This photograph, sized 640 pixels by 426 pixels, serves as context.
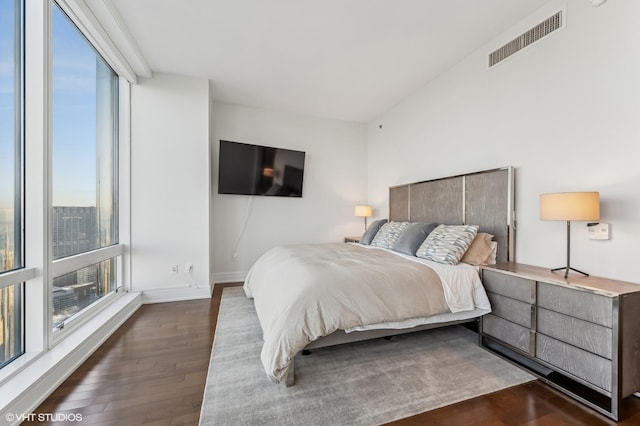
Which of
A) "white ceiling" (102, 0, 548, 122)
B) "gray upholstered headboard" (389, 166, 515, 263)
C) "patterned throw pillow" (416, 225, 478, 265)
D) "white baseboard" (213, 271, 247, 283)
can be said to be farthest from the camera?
"white baseboard" (213, 271, 247, 283)

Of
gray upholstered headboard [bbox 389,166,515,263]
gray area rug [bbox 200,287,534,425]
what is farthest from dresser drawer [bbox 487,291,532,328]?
gray upholstered headboard [bbox 389,166,515,263]

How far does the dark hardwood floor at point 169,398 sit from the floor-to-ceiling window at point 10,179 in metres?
0.51

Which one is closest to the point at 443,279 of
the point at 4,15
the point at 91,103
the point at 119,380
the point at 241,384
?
the point at 241,384

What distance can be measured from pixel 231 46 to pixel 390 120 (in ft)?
8.89

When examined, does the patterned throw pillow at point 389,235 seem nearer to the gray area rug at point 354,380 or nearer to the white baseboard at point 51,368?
the gray area rug at point 354,380

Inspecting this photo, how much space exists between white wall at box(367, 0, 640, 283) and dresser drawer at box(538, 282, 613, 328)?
487 millimetres

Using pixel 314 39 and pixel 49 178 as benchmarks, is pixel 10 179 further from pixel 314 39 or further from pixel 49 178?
pixel 314 39

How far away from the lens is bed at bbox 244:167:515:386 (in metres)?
1.66

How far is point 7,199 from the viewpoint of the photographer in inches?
65.0

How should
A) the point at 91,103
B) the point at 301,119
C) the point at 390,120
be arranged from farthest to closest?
1. the point at 301,119
2. the point at 390,120
3. the point at 91,103

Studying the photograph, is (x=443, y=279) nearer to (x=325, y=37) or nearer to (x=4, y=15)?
(x=325, y=37)

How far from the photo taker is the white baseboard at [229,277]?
423 centimetres

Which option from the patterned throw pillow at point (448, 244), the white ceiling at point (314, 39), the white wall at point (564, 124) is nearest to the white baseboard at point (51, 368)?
the white ceiling at point (314, 39)

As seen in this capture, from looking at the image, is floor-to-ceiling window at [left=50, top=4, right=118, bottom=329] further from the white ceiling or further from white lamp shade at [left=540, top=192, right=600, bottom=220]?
white lamp shade at [left=540, top=192, right=600, bottom=220]
